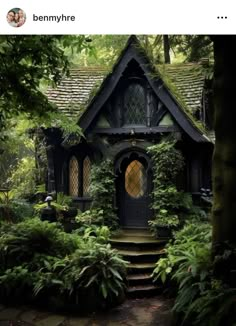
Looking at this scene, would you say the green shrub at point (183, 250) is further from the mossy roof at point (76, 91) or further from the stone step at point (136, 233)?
the mossy roof at point (76, 91)

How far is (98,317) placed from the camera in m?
6.14

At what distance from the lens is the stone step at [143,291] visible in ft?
23.9

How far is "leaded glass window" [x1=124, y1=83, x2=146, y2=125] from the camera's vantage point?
10.2 m

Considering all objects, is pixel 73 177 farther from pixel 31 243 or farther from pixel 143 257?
pixel 31 243

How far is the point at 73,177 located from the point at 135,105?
9.83 ft

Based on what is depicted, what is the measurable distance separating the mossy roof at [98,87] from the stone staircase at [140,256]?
360 cm

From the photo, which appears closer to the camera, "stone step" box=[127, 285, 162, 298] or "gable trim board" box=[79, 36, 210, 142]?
"stone step" box=[127, 285, 162, 298]

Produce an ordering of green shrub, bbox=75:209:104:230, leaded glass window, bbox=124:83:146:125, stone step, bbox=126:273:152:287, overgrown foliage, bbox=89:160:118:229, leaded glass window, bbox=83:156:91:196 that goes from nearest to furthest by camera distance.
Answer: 1. stone step, bbox=126:273:152:287
2. green shrub, bbox=75:209:104:230
3. overgrown foliage, bbox=89:160:118:229
4. leaded glass window, bbox=124:83:146:125
5. leaded glass window, bbox=83:156:91:196

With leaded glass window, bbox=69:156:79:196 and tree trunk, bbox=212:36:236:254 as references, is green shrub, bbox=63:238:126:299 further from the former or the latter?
leaded glass window, bbox=69:156:79:196

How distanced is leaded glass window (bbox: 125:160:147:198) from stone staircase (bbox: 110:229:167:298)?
118 centimetres
